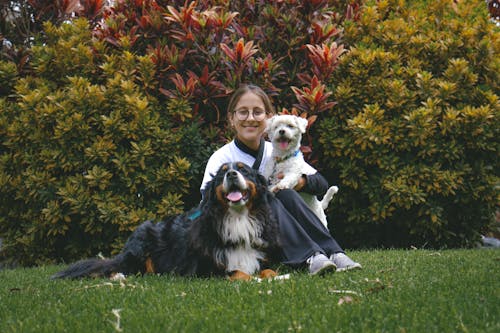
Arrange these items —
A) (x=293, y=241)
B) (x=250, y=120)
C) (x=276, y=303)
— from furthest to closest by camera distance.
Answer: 1. (x=250, y=120)
2. (x=293, y=241)
3. (x=276, y=303)

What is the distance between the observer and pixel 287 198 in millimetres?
4273

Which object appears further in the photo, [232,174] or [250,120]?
[250,120]

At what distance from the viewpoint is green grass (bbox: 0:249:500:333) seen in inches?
95.8

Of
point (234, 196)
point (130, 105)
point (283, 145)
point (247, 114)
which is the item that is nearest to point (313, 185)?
point (283, 145)

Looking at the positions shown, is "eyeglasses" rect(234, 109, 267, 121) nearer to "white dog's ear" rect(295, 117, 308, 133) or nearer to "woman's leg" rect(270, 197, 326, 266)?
"white dog's ear" rect(295, 117, 308, 133)

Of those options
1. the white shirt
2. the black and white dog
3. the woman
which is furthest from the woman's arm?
the black and white dog

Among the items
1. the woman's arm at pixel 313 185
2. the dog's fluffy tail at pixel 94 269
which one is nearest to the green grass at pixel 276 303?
the dog's fluffy tail at pixel 94 269

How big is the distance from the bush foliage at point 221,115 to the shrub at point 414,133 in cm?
2

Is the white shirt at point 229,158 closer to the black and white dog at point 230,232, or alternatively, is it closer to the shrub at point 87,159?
the black and white dog at point 230,232

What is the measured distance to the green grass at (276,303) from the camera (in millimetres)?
2434

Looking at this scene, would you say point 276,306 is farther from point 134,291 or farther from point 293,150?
point 293,150

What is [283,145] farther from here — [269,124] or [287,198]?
[287,198]

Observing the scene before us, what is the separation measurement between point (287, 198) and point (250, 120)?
93cm

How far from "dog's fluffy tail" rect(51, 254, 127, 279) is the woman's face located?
1.50 meters
